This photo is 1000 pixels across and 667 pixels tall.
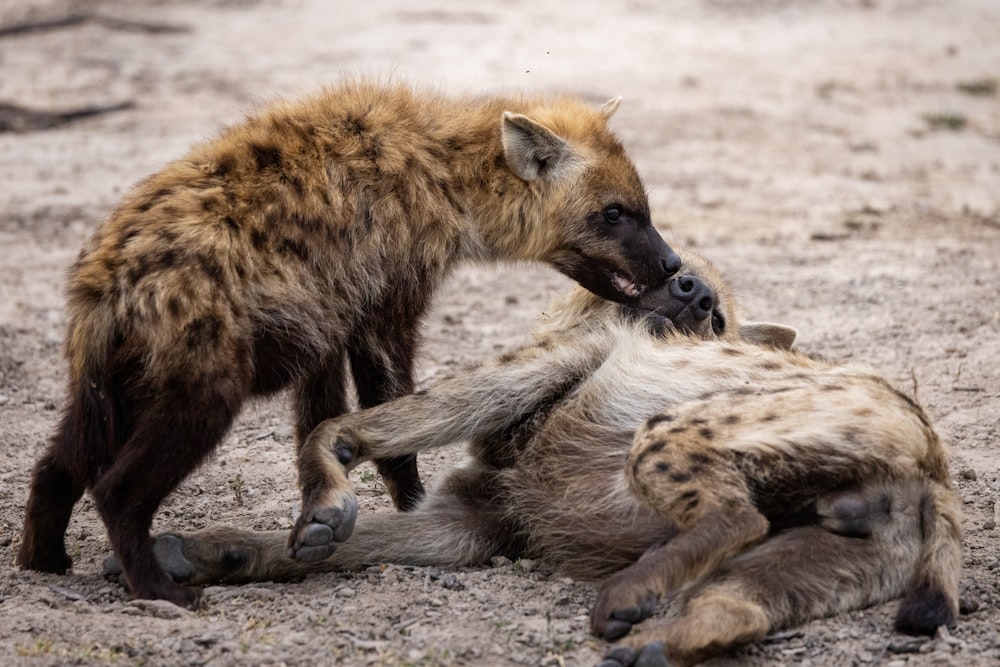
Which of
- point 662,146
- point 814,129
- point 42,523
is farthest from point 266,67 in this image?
point 42,523

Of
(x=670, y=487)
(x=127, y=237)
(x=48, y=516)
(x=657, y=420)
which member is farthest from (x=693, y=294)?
(x=48, y=516)

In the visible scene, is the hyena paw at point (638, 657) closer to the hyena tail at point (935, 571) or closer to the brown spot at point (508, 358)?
the hyena tail at point (935, 571)

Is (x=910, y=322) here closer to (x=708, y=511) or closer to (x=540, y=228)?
(x=540, y=228)

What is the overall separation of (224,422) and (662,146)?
17.5ft

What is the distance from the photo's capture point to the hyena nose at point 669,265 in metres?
4.12

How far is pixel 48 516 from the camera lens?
11.5ft

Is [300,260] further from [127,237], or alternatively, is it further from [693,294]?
[693,294]

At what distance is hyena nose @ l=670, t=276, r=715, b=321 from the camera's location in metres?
4.07

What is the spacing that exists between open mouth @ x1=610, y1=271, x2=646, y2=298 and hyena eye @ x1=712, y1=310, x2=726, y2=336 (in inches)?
10.5

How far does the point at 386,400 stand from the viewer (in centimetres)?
389

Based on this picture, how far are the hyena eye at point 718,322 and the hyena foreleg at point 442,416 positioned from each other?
1.65ft

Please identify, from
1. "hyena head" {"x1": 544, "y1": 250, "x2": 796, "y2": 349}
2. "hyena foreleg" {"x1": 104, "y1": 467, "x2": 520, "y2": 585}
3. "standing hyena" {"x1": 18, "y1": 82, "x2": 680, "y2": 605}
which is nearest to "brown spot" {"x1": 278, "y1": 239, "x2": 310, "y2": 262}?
"standing hyena" {"x1": 18, "y1": 82, "x2": 680, "y2": 605}

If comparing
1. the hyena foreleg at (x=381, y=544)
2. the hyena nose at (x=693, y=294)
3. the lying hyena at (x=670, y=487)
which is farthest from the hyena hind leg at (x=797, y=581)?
the hyena nose at (x=693, y=294)

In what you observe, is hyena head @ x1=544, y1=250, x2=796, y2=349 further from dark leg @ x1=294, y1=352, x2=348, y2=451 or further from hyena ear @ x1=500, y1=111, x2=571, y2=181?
dark leg @ x1=294, y1=352, x2=348, y2=451
